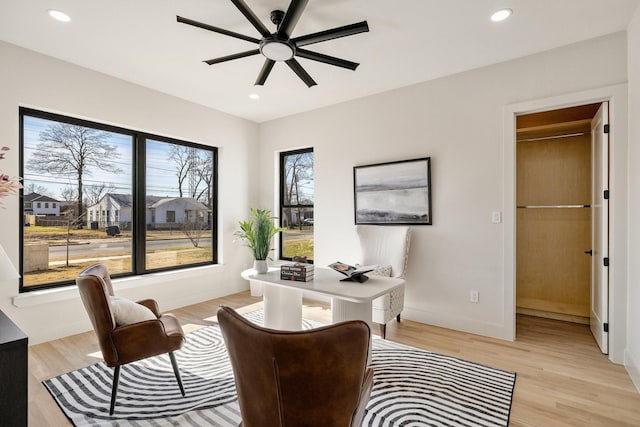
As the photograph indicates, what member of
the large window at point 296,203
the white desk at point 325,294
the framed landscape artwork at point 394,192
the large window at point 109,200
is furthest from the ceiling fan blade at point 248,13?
the large window at point 296,203

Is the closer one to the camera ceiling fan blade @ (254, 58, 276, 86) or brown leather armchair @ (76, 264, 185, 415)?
brown leather armchair @ (76, 264, 185, 415)

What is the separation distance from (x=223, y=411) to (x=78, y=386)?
1.15 metres

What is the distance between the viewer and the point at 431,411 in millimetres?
2039

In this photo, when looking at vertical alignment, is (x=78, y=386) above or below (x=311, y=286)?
below

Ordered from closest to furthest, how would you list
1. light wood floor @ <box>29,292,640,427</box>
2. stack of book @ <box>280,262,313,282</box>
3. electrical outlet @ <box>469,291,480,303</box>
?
light wood floor @ <box>29,292,640,427</box>, stack of book @ <box>280,262,313,282</box>, electrical outlet @ <box>469,291,480,303</box>

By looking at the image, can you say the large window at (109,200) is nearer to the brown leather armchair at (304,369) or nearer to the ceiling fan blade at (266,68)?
the ceiling fan blade at (266,68)

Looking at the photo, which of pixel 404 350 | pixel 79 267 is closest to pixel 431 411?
pixel 404 350

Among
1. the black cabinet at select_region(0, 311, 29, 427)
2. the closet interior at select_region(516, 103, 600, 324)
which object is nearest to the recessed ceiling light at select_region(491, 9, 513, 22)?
the closet interior at select_region(516, 103, 600, 324)

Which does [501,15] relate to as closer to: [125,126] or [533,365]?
[533,365]

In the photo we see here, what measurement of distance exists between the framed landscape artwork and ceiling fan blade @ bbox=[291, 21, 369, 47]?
180 cm

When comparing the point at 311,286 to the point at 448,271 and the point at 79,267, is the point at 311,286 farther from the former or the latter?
the point at 79,267

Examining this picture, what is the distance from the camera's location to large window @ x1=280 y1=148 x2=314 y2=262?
489cm

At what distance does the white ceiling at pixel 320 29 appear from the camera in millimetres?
2354

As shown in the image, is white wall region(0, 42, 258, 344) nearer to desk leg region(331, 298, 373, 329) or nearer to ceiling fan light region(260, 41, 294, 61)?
ceiling fan light region(260, 41, 294, 61)
